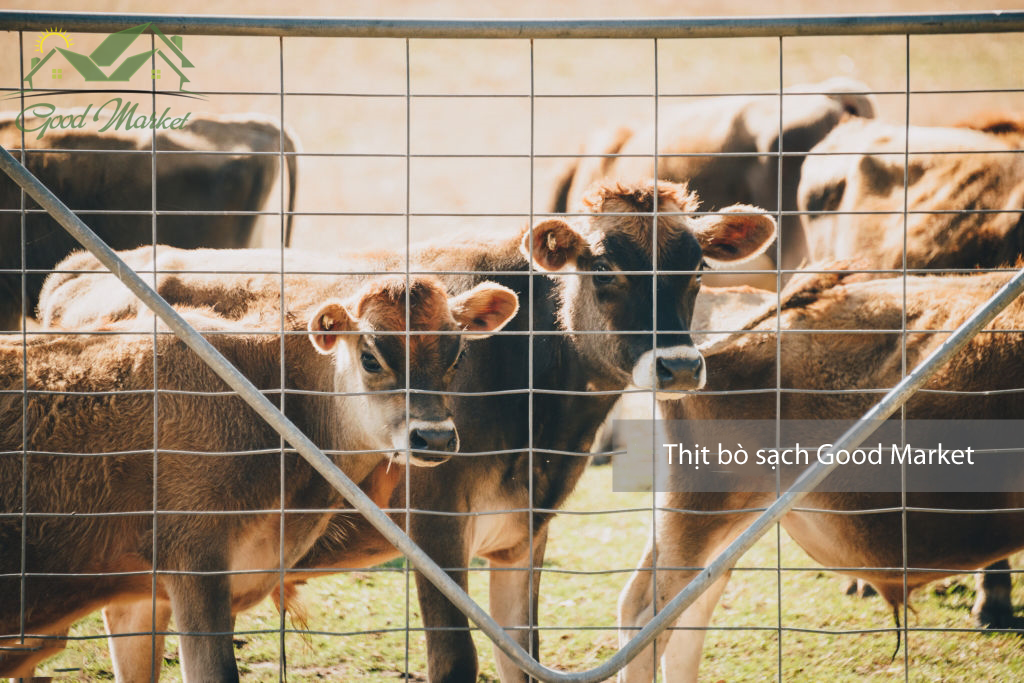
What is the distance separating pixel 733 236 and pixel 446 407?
1.68 meters

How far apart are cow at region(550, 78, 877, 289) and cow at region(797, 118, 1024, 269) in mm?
282

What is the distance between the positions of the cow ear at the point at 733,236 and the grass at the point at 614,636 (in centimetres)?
141

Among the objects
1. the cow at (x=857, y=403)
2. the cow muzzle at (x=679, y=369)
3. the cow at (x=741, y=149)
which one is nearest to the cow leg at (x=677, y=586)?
the cow at (x=857, y=403)

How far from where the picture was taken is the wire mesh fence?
3342 mm

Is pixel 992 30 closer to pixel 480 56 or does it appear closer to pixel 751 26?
pixel 751 26

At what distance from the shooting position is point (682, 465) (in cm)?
462

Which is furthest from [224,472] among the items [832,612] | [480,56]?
[480,56]

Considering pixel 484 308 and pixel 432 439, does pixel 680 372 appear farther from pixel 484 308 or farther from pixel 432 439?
pixel 432 439

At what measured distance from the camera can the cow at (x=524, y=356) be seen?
170 inches

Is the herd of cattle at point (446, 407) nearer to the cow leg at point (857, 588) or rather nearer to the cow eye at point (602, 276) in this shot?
the cow eye at point (602, 276)


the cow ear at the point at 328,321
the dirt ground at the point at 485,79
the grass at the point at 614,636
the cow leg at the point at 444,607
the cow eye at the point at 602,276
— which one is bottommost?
the grass at the point at 614,636

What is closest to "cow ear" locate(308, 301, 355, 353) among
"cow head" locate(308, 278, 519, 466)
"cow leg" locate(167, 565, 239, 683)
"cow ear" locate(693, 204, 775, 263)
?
"cow head" locate(308, 278, 519, 466)

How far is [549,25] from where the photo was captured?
10.2 ft

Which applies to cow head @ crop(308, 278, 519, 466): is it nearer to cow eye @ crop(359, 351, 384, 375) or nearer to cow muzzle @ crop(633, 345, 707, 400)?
cow eye @ crop(359, 351, 384, 375)
